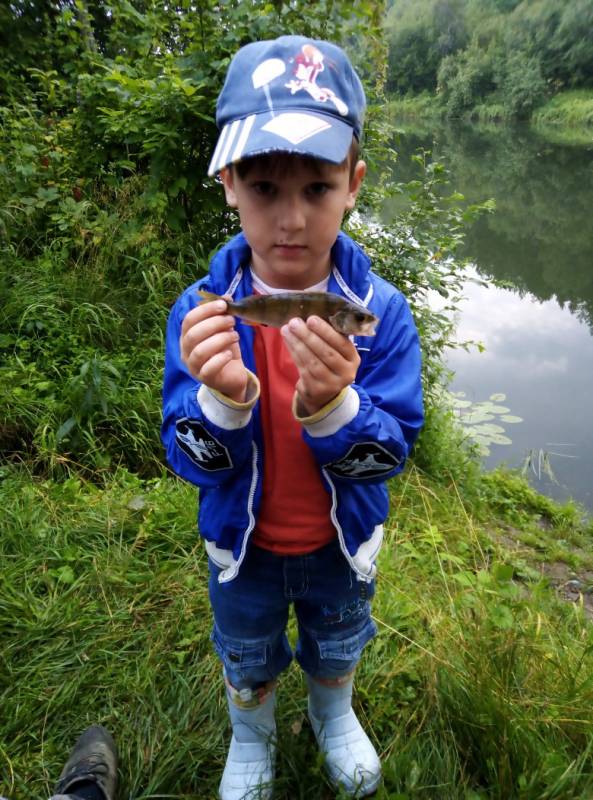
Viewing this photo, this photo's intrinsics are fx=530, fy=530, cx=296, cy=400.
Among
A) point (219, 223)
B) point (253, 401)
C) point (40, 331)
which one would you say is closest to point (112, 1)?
point (219, 223)

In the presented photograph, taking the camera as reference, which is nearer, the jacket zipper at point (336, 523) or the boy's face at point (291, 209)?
the boy's face at point (291, 209)

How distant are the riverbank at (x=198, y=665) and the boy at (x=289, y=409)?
0.74 ft

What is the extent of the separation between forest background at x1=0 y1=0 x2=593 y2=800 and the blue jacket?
851 millimetres

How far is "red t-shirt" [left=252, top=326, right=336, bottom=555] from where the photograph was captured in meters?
1.43

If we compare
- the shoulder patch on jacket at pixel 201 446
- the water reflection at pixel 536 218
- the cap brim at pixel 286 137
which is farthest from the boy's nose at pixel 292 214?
the water reflection at pixel 536 218

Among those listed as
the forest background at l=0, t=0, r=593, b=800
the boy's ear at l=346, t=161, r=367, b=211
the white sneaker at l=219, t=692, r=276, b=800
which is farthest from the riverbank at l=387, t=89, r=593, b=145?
the white sneaker at l=219, t=692, r=276, b=800

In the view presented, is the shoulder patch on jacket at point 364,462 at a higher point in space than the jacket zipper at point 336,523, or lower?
higher

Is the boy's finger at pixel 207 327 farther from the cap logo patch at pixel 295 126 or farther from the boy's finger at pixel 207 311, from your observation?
the cap logo patch at pixel 295 126

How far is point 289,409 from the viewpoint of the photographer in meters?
1.42

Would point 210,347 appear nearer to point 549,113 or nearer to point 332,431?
point 332,431

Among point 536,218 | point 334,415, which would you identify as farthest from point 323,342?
point 536,218

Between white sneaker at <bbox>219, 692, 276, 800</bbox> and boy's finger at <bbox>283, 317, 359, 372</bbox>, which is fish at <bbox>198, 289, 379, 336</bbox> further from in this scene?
white sneaker at <bbox>219, 692, 276, 800</bbox>

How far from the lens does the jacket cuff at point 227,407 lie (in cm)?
123

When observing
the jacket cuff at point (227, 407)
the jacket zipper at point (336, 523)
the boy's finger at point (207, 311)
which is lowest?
the jacket zipper at point (336, 523)
